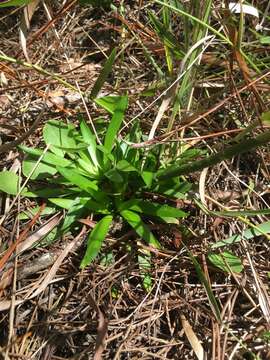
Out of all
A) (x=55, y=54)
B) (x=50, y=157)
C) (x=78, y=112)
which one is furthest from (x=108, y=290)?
(x=55, y=54)

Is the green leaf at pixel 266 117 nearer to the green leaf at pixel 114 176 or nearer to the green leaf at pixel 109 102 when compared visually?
the green leaf at pixel 114 176

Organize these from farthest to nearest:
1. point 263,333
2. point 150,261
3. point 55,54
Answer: point 55,54 < point 150,261 < point 263,333

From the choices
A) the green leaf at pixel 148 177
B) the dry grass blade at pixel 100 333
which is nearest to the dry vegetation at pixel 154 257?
the dry grass blade at pixel 100 333

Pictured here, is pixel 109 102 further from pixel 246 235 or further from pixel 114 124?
pixel 246 235

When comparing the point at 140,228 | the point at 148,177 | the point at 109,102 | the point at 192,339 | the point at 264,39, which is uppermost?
the point at 264,39

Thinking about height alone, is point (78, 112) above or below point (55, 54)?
below

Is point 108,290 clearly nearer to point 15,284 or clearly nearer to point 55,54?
point 15,284

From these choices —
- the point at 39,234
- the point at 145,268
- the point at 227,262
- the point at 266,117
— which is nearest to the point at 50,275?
the point at 39,234
